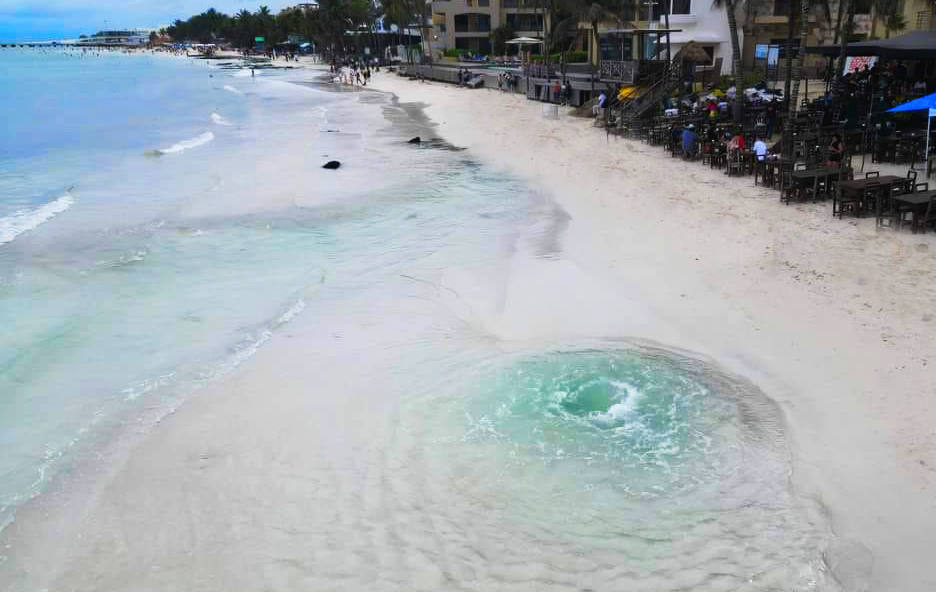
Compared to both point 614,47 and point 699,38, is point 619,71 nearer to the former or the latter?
point 699,38

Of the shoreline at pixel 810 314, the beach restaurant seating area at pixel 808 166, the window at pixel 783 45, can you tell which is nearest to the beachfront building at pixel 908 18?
the window at pixel 783 45

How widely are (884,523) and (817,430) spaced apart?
1.54 m

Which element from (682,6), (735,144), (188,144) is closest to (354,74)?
(188,144)

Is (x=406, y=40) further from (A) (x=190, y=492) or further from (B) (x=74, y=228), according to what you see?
(A) (x=190, y=492)

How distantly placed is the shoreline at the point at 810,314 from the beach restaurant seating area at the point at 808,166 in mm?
464

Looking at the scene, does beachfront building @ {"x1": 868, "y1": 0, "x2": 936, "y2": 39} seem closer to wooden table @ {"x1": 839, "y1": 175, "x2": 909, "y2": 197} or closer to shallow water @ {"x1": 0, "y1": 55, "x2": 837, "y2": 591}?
wooden table @ {"x1": 839, "y1": 175, "x2": 909, "y2": 197}

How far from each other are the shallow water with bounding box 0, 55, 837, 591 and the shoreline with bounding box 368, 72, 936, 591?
446mm

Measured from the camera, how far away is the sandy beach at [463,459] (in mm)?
6344

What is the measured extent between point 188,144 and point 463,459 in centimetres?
3198

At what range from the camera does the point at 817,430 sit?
7742 millimetres

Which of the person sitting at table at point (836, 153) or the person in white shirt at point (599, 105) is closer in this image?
the person sitting at table at point (836, 153)

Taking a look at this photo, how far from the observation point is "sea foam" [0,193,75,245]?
18.8 m

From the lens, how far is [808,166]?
16.5 m

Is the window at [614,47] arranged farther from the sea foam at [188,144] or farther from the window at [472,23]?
the window at [472,23]
